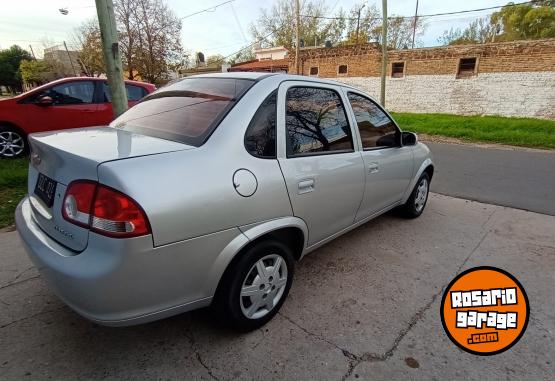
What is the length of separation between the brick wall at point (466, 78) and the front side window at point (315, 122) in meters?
16.7

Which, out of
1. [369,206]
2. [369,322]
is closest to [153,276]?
[369,322]

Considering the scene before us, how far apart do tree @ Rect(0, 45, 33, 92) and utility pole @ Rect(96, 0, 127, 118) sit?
58.7 metres

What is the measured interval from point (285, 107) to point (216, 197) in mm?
928

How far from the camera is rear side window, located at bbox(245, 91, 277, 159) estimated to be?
2.00 metres

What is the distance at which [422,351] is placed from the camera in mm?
2045

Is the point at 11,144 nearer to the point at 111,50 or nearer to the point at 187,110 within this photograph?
the point at 111,50

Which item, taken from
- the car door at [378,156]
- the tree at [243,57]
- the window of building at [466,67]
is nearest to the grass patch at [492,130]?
the window of building at [466,67]

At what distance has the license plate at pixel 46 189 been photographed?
70.8 inches

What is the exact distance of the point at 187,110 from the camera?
2.25 meters

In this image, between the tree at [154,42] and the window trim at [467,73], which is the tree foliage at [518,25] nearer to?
the window trim at [467,73]

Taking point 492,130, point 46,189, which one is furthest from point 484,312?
point 492,130

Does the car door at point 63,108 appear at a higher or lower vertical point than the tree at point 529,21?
lower

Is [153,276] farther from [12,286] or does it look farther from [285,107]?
[12,286]

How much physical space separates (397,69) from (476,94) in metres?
4.80
